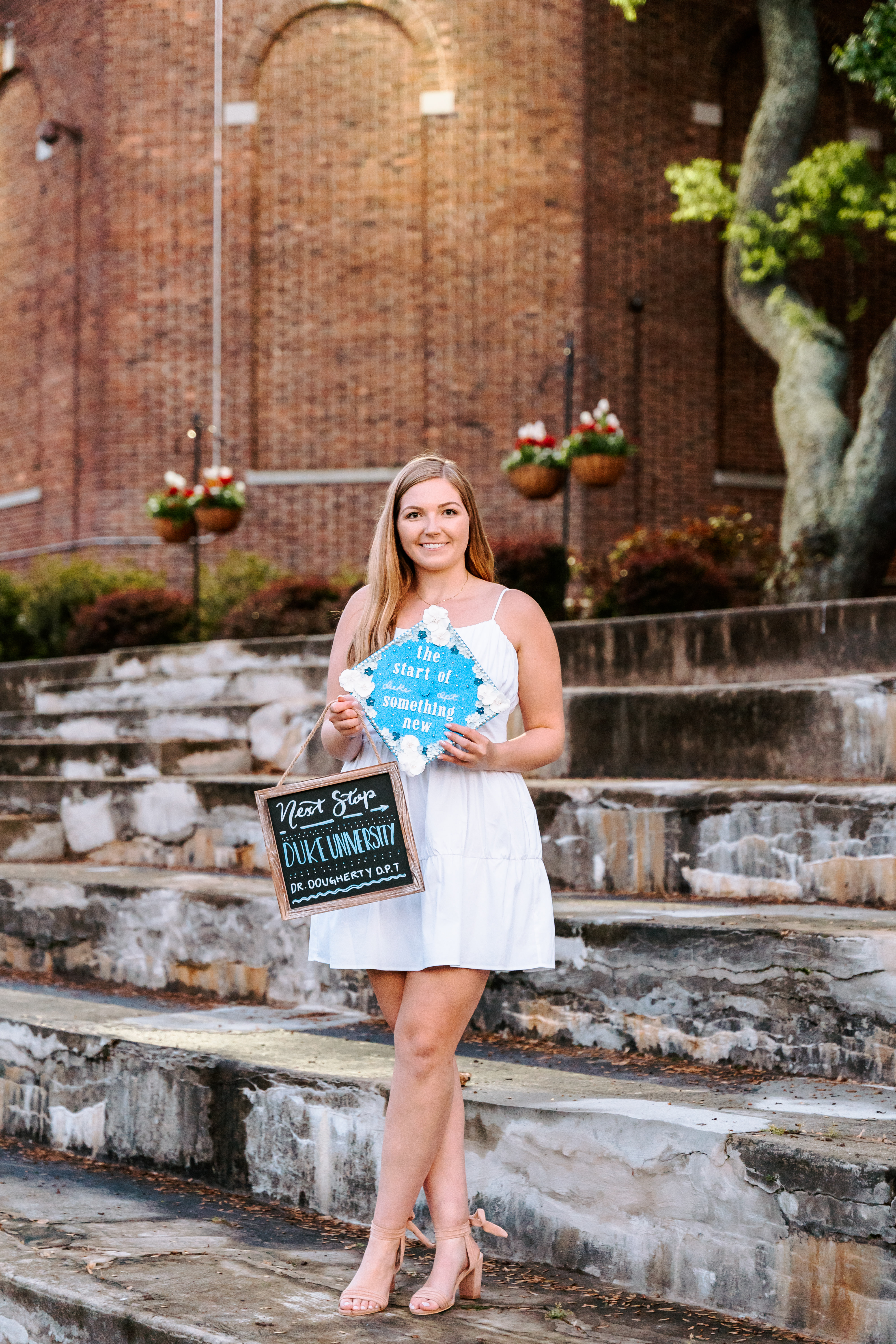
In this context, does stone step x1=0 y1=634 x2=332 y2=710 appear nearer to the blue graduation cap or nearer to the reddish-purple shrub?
the reddish-purple shrub

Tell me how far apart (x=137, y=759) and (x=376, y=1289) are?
4965mm

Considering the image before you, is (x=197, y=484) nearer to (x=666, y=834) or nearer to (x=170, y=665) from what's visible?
(x=170, y=665)

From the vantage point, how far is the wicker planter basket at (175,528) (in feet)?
39.5

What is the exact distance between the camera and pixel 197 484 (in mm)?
13461

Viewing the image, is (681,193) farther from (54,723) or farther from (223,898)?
(223,898)

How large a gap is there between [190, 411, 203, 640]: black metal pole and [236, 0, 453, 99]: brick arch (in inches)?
144

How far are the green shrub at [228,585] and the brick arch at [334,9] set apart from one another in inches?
209

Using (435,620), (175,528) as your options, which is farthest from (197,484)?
(435,620)

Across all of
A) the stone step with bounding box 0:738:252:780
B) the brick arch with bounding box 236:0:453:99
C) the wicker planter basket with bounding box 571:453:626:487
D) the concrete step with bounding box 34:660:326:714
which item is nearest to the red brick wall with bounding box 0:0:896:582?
the brick arch with bounding box 236:0:453:99

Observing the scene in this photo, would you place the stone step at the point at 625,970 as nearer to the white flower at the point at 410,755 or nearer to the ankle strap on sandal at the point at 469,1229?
the ankle strap on sandal at the point at 469,1229

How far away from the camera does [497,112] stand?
45.7 feet

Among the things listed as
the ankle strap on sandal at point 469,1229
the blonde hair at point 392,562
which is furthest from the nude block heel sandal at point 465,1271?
the blonde hair at point 392,562

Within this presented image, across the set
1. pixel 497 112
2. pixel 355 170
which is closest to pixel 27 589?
pixel 355 170

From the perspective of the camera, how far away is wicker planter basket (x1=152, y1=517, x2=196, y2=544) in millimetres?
12031
